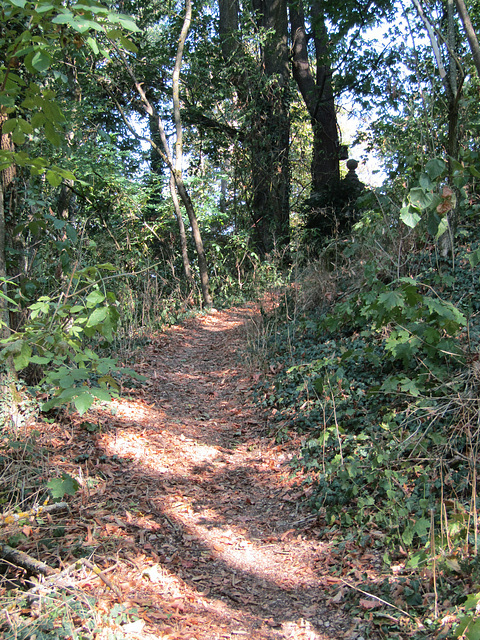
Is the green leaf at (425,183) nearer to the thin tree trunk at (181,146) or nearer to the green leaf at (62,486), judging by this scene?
the green leaf at (62,486)

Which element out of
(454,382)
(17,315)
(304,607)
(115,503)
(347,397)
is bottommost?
(304,607)

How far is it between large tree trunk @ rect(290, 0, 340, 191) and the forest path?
788cm

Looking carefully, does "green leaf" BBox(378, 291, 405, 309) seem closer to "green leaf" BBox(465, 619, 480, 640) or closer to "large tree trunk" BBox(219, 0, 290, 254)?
"green leaf" BBox(465, 619, 480, 640)

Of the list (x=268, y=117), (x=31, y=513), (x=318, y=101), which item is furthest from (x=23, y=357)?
(x=318, y=101)

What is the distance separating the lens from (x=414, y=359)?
405 centimetres

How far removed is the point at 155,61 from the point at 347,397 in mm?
10655

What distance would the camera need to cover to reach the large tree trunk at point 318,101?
11.5m

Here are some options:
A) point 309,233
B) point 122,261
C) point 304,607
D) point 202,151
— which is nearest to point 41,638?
point 304,607

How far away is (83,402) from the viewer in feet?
6.39

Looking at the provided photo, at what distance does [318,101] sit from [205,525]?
10614 millimetres

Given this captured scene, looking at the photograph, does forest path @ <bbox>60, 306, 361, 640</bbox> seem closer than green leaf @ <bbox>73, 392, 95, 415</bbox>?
No

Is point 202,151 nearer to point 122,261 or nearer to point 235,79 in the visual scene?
point 235,79

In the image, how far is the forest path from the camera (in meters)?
2.58

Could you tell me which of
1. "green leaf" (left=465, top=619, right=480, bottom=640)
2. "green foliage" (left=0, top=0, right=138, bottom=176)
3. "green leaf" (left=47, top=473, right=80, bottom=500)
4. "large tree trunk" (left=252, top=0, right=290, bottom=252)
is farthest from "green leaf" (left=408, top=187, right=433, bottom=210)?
"large tree trunk" (left=252, top=0, right=290, bottom=252)
